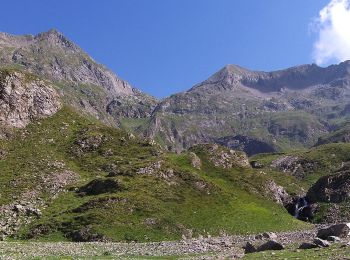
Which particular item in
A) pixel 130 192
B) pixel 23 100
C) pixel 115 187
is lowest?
pixel 130 192

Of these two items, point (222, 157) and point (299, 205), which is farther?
point (222, 157)

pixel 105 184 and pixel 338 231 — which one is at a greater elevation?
pixel 105 184

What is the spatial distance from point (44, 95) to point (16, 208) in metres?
62.5

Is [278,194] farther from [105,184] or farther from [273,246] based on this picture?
[273,246]

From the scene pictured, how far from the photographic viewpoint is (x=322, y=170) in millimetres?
192500

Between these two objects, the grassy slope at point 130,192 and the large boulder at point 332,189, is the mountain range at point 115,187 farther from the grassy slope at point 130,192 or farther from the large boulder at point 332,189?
the large boulder at point 332,189

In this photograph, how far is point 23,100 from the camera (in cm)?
13738

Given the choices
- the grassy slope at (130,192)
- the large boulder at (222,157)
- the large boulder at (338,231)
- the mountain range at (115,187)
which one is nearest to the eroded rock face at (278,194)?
the mountain range at (115,187)

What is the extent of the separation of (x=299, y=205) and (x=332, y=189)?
11.2m

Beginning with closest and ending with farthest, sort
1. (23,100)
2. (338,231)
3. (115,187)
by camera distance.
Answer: (338,231), (115,187), (23,100)

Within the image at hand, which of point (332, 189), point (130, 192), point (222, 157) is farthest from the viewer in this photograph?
point (222, 157)

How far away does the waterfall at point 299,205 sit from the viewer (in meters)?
128

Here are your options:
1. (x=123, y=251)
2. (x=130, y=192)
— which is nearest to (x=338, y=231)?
(x=123, y=251)

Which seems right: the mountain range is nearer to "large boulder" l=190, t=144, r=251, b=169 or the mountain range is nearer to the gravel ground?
"large boulder" l=190, t=144, r=251, b=169
